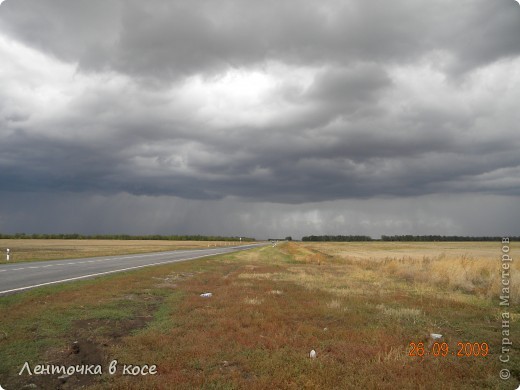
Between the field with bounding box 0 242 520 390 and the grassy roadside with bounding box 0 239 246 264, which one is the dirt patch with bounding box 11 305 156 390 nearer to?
the field with bounding box 0 242 520 390

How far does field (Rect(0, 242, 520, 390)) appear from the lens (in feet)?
22.7

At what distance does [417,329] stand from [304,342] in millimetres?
3815

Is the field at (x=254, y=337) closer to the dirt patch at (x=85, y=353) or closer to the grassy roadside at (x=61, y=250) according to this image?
the dirt patch at (x=85, y=353)

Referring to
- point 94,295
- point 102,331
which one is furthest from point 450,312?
point 94,295

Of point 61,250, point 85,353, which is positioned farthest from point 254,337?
point 61,250

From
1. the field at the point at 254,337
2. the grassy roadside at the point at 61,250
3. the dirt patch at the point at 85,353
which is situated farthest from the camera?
the grassy roadside at the point at 61,250

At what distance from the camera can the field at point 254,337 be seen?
6926 mm

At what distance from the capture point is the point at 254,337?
935cm

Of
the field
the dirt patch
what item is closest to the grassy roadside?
the field

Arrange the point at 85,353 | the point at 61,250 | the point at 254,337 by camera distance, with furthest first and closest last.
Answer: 1. the point at 61,250
2. the point at 254,337
3. the point at 85,353

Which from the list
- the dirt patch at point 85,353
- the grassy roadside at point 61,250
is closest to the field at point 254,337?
the dirt patch at point 85,353

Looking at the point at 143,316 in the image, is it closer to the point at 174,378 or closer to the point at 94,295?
the point at 94,295

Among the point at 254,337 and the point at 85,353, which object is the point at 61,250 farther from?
the point at 254,337

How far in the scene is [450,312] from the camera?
44.4 feet
